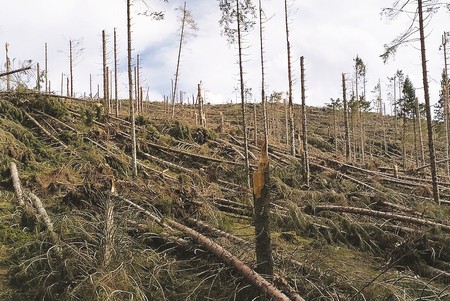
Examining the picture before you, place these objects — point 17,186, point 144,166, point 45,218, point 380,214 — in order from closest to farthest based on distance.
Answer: point 45,218, point 17,186, point 380,214, point 144,166

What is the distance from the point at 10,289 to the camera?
426 cm

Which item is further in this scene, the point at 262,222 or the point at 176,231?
the point at 176,231

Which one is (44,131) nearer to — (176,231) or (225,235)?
(176,231)

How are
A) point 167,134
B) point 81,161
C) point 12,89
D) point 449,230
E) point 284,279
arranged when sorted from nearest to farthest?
point 284,279 < point 449,230 < point 81,161 < point 12,89 < point 167,134

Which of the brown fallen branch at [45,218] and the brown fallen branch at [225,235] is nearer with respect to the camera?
the brown fallen branch at [45,218]

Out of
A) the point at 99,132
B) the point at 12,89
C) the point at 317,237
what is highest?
the point at 12,89

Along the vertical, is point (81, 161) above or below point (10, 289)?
above

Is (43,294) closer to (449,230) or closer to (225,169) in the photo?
(449,230)

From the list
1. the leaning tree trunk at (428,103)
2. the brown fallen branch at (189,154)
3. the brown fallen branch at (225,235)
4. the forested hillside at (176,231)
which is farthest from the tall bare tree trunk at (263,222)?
the brown fallen branch at (189,154)

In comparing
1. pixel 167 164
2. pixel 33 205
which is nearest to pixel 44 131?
pixel 167 164

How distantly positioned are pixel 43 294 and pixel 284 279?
2.63 meters

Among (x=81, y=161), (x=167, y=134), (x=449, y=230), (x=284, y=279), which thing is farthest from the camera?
(x=167, y=134)

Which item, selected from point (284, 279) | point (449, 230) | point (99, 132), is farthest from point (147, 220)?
point (99, 132)

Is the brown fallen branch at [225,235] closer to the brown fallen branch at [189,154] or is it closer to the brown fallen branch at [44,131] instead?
the brown fallen branch at [44,131]
